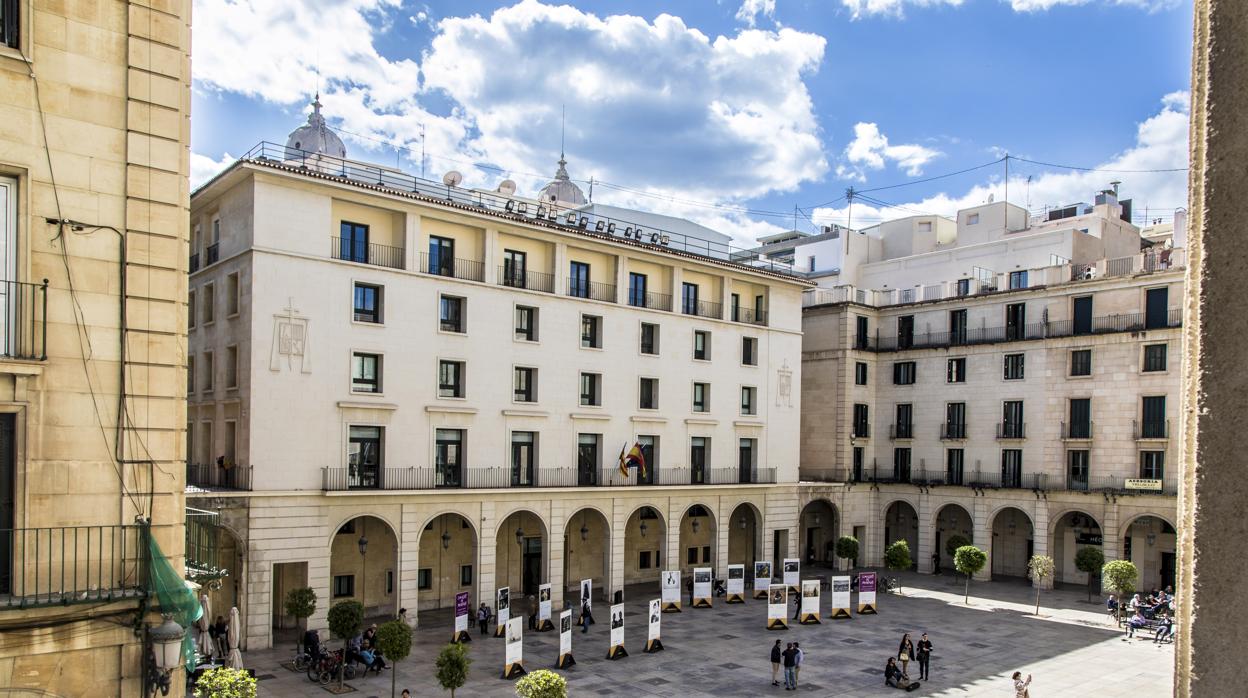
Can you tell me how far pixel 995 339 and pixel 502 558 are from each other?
31511 mm

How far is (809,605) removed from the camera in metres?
39.2

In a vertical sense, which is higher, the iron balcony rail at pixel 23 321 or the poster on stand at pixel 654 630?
the iron balcony rail at pixel 23 321

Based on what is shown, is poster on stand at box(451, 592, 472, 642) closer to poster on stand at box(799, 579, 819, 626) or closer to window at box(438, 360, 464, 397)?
window at box(438, 360, 464, 397)

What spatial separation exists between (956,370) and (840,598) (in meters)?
20.2

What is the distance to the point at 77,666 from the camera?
32.0 feet

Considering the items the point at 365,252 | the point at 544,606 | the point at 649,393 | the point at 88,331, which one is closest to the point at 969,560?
the point at 649,393

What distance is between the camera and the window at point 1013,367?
170 feet

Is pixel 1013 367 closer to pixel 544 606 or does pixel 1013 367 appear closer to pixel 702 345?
pixel 702 345

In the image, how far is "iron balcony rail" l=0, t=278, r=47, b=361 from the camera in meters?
9.51

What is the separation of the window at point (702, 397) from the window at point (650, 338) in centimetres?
371

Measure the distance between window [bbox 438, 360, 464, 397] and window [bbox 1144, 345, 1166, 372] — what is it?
35.1 metres

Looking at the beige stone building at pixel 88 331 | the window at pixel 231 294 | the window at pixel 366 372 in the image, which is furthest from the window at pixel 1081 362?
the beige stone building at pixel 88 331

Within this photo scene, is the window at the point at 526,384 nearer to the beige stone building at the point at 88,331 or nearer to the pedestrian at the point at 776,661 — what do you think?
the pedestrian at the point at 776,661

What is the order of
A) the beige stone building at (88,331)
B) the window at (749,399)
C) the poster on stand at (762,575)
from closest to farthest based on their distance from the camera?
1. the beige stone building at (88,331)
2. the poster on stand at (762,575)
3. the window at (749,399)
